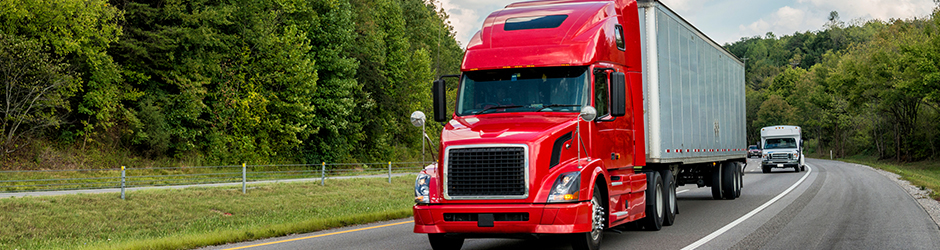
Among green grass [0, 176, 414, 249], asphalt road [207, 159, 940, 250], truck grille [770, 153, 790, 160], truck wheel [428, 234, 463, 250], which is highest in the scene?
truck grille [770, 153, 790, 160]

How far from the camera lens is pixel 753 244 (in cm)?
1103

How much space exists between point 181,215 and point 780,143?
33739 mm

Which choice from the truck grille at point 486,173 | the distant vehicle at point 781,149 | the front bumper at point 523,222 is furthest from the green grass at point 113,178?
the distant vehicle at point 781,149

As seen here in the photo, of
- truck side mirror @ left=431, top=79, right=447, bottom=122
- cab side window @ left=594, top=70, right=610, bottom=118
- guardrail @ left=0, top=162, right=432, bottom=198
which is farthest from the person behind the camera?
guardrail @ left=0, top=162, right=432, bottom=198

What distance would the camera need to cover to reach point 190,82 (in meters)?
36.9

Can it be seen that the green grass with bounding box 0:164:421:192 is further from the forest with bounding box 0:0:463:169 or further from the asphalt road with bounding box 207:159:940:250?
the asphalt road with bounding box 207:159:940:250

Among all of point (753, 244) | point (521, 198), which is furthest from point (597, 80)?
point (753, 244)

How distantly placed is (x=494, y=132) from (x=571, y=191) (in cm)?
114

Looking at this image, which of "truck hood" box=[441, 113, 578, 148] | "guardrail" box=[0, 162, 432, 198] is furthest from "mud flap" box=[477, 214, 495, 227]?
"guardrail" box=[0, 162, 432, 198]

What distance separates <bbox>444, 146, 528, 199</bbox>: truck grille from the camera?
9.05 m

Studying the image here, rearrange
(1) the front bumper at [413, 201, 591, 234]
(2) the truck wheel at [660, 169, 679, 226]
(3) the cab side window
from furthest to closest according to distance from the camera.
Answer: (2) the truck wheel at [660, 169, 679, 226]
(3) the cab side window
(1) the front bumper at [413, 201, 591, 234]

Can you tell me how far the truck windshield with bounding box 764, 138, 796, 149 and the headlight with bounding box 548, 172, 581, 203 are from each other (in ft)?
126

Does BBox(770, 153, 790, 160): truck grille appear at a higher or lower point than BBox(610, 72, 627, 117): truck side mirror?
lower

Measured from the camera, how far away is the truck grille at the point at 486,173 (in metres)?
9.05
